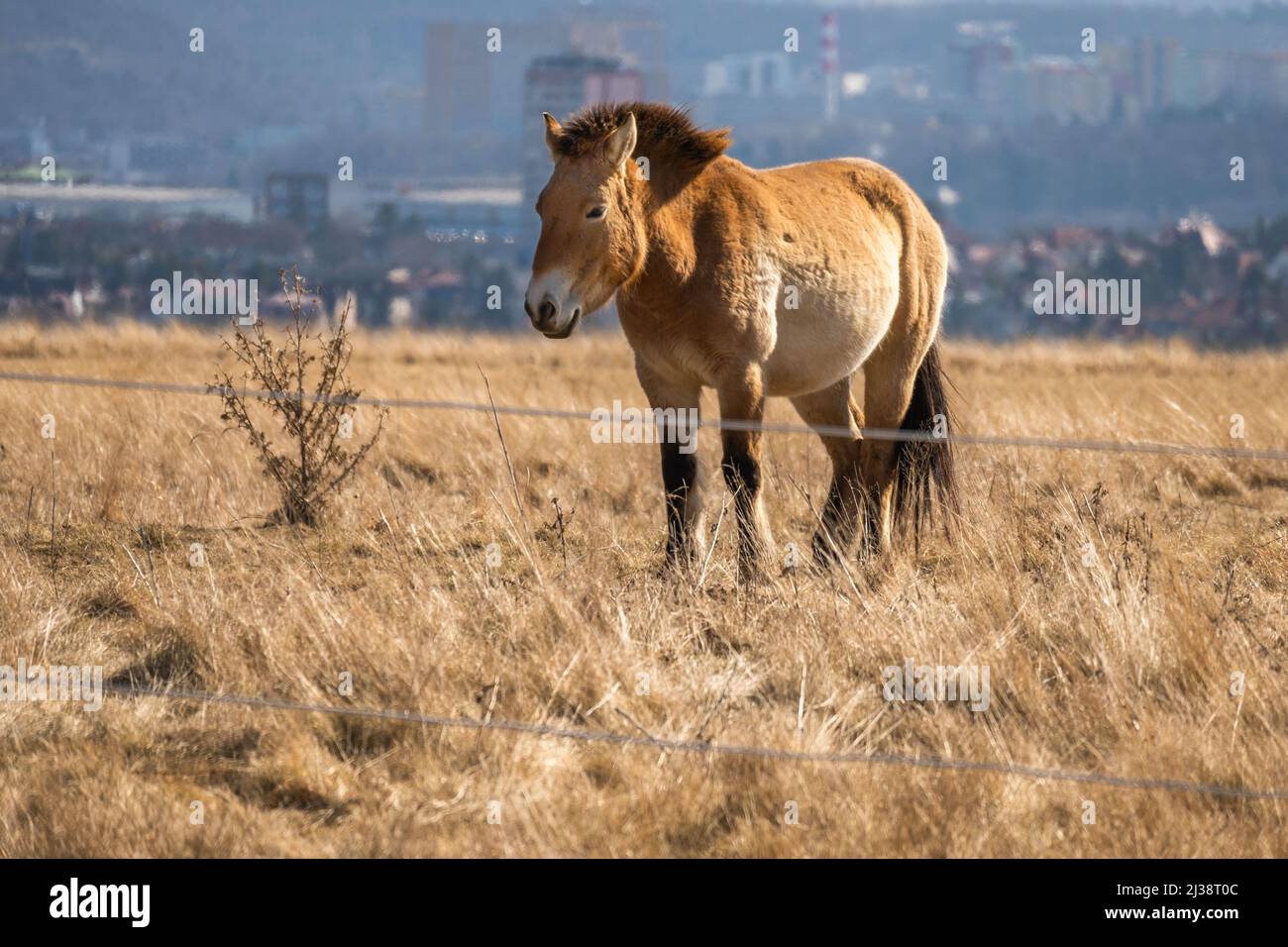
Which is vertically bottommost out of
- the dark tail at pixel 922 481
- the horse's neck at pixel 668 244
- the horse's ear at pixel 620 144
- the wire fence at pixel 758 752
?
the wire fence at pixel 758 752

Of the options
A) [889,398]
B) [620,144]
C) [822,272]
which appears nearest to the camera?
[620,144]

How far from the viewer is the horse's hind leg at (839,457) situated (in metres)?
8.07

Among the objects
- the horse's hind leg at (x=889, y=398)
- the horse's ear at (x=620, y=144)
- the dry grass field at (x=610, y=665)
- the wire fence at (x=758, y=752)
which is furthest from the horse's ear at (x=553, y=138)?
the wire fence at (x=758, y=752)

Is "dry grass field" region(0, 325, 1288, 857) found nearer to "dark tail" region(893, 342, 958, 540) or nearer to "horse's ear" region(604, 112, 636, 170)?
"dark tail" region(893, 342, 958, 540)

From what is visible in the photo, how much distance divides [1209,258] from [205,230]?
61713 millimetres

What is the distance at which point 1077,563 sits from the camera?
713 centimetres

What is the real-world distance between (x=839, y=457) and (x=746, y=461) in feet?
4.52

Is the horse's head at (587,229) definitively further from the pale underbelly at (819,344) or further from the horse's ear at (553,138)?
the pale underbelly at (819,344)

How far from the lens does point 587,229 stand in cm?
670

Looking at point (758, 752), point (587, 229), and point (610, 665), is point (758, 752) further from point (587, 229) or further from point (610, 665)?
point (587, 229)

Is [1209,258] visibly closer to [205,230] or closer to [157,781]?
[205,230]

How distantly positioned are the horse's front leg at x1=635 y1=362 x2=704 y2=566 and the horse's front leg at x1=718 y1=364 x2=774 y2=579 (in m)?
0.18

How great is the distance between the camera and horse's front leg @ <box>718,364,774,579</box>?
7.12m

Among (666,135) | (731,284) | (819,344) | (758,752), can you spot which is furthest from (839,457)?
(758,752)
